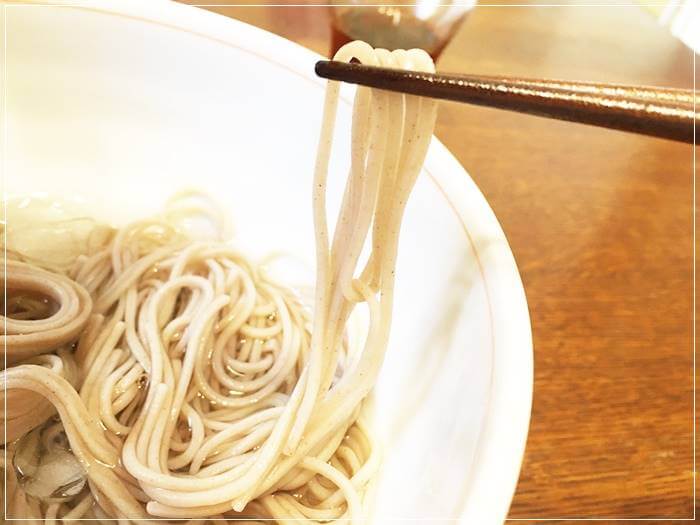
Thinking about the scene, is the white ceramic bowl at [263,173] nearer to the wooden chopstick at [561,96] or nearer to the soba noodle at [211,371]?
the soba noodle at [211,371]

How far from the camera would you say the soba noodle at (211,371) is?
64 centimetres

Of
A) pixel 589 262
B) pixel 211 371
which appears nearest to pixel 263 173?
pixel 211 371

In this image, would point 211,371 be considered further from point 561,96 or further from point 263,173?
point 561,96

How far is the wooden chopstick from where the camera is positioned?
1.38 feet

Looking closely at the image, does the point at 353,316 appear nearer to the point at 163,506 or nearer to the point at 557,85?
the point at 163,506

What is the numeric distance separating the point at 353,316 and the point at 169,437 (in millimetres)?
279

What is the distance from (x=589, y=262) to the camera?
1.02m

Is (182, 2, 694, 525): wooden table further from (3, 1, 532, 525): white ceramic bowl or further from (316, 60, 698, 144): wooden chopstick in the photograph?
(316, 60, 698, 144): wooden chopstick

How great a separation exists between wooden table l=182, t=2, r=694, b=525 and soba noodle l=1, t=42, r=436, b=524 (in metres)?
0.26

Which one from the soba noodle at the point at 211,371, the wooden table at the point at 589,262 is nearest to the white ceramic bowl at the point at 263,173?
the soba noodle at the point at 211,371

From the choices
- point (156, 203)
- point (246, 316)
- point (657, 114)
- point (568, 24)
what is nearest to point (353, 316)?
point (246, 316)

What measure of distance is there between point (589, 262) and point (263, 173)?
54 centimetres

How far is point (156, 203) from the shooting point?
1.00m

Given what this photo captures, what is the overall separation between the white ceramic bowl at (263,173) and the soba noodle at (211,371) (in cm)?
8
